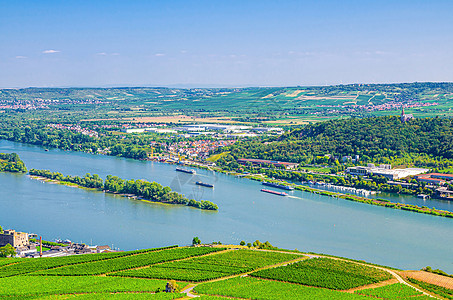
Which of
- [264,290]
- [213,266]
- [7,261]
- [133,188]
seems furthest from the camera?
[133,188]

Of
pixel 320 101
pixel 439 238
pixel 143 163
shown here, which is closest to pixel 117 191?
pixel 143 163

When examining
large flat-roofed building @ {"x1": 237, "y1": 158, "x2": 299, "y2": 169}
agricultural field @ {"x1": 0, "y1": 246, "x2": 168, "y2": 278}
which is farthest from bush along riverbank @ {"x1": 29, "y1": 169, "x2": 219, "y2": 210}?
large flat-roofed building @ {"x1": 237, "y1": 158, "x2": 299, "y2": 169}

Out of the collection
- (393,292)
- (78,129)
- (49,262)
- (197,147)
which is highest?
(78,129)

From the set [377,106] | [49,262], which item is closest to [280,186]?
[49,262]

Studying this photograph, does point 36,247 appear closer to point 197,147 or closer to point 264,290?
point 264,290

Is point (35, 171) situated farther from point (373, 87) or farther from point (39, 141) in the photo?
point (373, 87)

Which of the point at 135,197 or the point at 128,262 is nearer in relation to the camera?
the point at 128,262

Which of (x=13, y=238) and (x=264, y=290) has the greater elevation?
(x=264, y=290)
